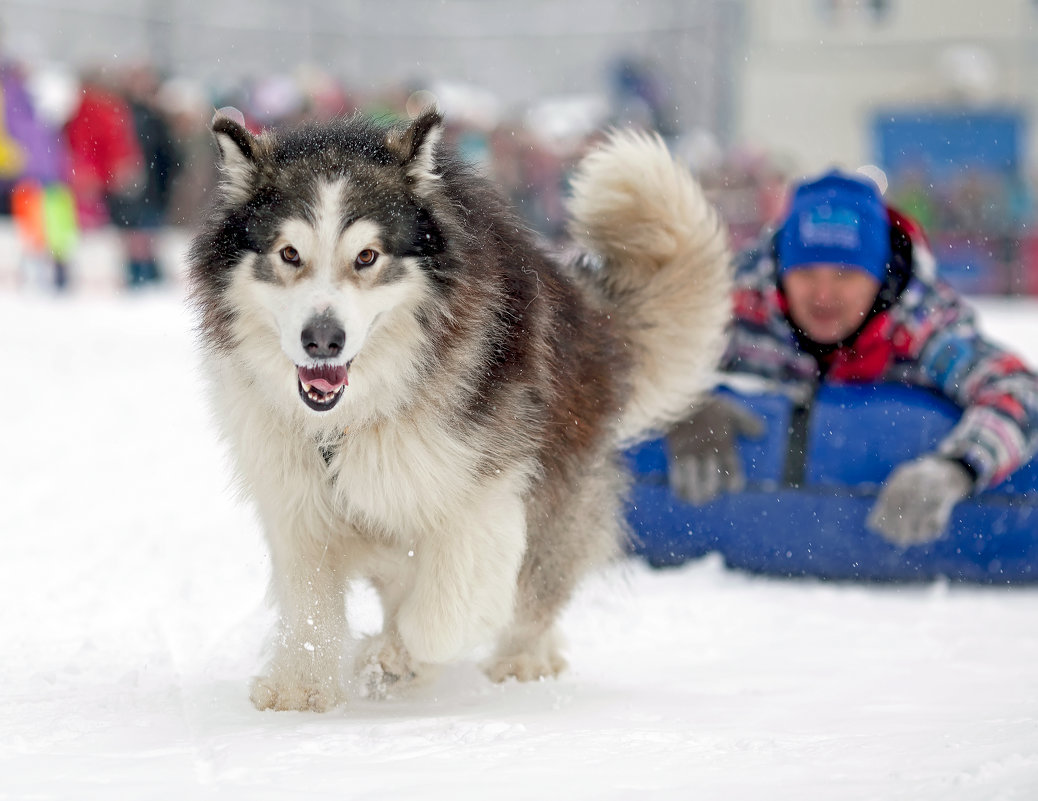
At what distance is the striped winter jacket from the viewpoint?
163 inches

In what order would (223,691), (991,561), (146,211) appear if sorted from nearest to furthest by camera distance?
(223,691) → (991,561) → (146,211)

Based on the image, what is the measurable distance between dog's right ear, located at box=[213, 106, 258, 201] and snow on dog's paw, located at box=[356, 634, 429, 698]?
1.16 metres

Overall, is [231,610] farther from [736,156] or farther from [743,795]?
[736,156]

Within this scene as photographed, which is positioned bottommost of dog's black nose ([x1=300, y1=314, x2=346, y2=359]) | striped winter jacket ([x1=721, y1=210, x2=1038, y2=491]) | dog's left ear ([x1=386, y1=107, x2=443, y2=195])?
striped winter jacket ([x1=721, y1=210, x2=1038, y2=491])

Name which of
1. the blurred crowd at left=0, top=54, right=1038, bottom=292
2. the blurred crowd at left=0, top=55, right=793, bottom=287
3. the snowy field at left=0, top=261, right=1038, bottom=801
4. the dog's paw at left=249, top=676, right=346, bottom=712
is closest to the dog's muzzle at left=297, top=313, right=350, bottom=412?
the snowy field at left=0, top=261, right=1038, bottom=801

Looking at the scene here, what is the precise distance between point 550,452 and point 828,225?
184 centimetres

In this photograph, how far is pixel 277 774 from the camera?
2.22 metres

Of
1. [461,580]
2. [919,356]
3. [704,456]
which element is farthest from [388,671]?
[919,356]

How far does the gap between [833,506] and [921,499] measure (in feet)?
1.13

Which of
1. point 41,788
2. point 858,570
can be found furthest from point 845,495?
point 41,788

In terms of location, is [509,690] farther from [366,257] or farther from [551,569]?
[366,257]

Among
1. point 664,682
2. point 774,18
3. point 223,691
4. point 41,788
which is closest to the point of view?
point 41,788

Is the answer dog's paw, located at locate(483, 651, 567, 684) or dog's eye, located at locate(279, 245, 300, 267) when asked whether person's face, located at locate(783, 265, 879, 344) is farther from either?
dog's eye, located at locate(279, 245, 300, 267)

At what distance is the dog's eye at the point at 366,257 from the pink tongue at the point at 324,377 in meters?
0.23
